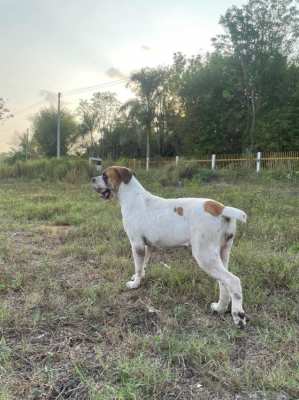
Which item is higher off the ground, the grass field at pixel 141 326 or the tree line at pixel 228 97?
the tree line at pixel 228 97

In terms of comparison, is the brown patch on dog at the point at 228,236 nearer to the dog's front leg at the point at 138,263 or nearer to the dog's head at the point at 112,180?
the dog's front leg at the point at 138,263

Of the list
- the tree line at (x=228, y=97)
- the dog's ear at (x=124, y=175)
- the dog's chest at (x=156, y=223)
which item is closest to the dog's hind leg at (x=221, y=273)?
the dog's chest at (x=156, y=223)

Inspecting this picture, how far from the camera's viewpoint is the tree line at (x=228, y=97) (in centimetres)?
2633

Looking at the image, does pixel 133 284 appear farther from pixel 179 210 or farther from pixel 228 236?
pixel 228 236

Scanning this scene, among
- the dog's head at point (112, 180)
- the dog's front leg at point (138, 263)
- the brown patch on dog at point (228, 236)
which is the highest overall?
the dog's head at point (112, 180)

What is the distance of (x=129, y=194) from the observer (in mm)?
3414

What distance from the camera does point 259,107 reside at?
27062mm

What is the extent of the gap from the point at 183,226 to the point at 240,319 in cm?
89

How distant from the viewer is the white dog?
8.69 ft

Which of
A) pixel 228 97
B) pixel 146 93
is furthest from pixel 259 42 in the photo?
pixel 146 93

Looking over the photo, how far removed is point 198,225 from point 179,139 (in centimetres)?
2875

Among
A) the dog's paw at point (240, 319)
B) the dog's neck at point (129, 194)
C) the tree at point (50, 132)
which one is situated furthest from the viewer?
the tree at point (50, 132)

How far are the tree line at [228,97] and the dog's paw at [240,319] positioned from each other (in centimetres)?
2444

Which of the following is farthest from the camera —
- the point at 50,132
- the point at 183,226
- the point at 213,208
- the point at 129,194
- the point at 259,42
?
the point at 50,132
